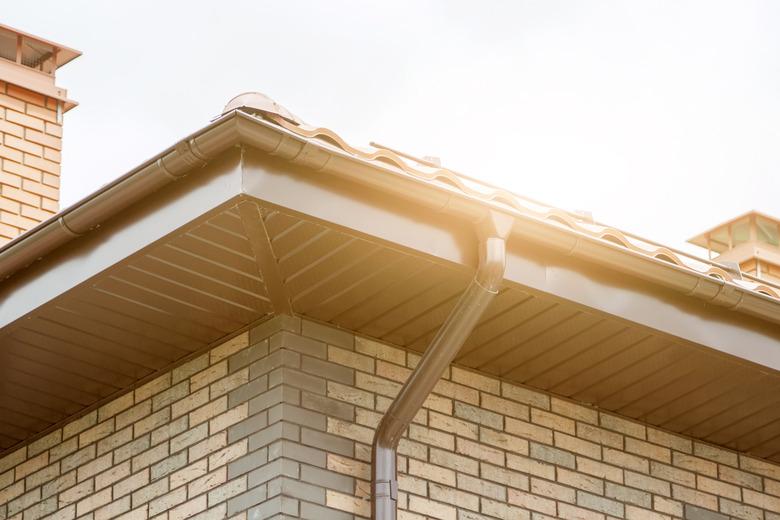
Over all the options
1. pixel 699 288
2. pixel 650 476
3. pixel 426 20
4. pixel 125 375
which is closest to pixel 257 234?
pixel 125 375

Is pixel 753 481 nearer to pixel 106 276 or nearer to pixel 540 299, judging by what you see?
pixel 540 299

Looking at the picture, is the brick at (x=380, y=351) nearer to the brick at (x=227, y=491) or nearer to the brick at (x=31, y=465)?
the brick at (x=227, y=491)

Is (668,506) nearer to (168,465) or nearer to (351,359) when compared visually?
(351,359)

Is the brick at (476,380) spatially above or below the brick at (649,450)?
above

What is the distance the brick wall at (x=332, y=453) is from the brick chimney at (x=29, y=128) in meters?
3.56

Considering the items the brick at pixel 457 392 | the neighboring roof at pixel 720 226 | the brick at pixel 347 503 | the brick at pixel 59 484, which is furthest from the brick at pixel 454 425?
the neighboring roof at pixel 720 226

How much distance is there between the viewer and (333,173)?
5.73m

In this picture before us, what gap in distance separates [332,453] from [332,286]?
0.70 metres

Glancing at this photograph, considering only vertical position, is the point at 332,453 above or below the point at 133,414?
below

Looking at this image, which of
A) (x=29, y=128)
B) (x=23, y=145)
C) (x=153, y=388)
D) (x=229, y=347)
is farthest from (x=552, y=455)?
(x=29, y=128)

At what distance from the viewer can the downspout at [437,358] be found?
605cm

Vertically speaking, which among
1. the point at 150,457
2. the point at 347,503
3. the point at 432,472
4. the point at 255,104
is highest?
the point at 255,104

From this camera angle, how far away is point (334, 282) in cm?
637

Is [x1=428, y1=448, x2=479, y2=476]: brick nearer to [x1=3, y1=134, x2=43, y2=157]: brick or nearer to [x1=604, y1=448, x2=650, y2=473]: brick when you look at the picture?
[x1=604, y1=448, x2=650, y2=473]: brick
